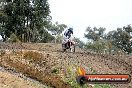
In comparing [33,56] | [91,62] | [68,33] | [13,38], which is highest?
[68,33]

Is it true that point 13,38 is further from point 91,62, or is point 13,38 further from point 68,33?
point 91,62

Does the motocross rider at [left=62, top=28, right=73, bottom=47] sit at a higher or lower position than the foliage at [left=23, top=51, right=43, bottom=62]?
higher

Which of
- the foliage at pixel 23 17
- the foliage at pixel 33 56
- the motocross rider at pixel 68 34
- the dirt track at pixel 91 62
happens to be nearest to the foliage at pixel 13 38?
the foliage at pixel 23 17

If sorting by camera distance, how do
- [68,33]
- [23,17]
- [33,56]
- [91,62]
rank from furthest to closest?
[23,17] → [68,33] → [91,62] → [33,56]

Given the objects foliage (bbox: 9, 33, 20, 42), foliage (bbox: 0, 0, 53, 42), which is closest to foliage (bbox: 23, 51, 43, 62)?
foliage (bbox: 9, 33, 20, 42)

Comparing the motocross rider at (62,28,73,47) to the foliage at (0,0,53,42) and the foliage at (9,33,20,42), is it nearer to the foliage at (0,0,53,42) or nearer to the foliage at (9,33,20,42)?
the foliage at (9,33,20,42)

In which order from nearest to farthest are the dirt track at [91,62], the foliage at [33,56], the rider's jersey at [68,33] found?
the foliage at [33,56], the dirt track at [91,62], the rider's jersey at [68,33]

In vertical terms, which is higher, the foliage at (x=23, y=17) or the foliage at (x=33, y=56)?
the foliage at (x=23, y=17)

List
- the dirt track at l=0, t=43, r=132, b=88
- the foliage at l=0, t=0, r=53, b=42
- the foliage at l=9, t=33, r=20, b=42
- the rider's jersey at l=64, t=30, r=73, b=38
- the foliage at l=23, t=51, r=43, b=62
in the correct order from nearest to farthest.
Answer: the foliage at l=23, t=51, r=43, b=62, the dirt track at l=0, t=43, r=132, b=88, the rider's jersey at l=64, t=30, r=73, b=38, the foliage at l=9, t=33, r=20, b=42, the foliage at l=0, t=0, r=53, b=42

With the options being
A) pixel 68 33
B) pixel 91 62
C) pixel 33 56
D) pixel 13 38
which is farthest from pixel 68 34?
pixel 13 38

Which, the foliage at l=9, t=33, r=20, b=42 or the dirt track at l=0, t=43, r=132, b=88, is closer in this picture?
the dirt track at l=0, t=43, r=132, b=88

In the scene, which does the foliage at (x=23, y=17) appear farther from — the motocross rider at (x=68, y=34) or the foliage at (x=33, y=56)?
the foliage at (x=33, y=56)

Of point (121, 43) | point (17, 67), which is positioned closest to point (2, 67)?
point (17, 67)

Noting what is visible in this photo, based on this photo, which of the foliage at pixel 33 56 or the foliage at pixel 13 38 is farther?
the foliage at pixel 13 38
